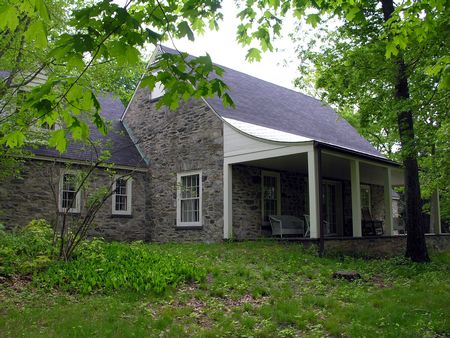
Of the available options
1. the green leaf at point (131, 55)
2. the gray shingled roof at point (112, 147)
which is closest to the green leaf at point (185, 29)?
the green leaf at point (131, 55)

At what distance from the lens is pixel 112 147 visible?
16188 millimetres

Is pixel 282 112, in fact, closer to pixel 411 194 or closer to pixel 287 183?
pixel 287 183

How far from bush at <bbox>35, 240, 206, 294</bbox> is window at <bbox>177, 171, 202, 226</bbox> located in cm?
521

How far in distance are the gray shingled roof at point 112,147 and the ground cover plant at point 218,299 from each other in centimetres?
507

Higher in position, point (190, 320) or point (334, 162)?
point (334, 162)

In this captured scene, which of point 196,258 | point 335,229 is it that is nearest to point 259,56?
point 196,258

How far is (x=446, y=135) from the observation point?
9.87 meters

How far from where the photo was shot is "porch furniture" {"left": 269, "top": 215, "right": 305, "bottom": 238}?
14.3m

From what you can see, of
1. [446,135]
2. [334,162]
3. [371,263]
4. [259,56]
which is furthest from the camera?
[334,162]

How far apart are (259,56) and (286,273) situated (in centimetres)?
528

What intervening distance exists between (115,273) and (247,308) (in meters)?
2.54

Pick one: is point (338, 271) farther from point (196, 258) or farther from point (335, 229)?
point (335, 229)

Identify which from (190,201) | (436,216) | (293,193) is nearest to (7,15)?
(190,201)

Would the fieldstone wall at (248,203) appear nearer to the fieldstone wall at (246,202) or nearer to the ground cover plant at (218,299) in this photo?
the fieldstone wall at (246,202)
